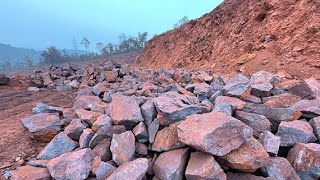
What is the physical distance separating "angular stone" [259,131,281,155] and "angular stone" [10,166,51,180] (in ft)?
7.00

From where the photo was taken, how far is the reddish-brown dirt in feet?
19.8

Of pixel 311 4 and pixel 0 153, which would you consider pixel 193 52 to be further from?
pixel 0 153

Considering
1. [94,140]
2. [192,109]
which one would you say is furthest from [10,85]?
[192,109]

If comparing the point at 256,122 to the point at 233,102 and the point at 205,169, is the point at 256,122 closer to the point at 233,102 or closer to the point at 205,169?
the point at 233,102

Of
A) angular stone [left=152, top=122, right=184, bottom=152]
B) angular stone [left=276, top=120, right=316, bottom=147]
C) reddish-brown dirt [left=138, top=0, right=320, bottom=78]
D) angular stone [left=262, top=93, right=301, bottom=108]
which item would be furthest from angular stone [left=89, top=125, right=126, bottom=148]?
reddish-brown dirt [left=138, top=0, right=320, bottom=78]

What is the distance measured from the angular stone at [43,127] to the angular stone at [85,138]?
624 mm

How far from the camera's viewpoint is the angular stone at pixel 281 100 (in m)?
3.45

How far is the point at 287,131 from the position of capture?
9.28ft

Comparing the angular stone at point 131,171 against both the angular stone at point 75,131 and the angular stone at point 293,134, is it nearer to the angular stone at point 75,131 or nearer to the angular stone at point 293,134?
the angular stone at point 75,131

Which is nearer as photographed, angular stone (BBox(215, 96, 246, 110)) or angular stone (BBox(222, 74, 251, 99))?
angular stone (BBox(215, 96, 246, 110))

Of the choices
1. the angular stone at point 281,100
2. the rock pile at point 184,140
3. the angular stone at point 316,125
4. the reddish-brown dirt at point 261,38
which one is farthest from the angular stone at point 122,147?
the reddish-brown dirt at point 261,38

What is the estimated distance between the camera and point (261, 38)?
757cm

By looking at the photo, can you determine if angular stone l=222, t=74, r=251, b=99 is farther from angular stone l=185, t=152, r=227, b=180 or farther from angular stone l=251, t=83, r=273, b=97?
angular stone l=185, t=152, r=227, b=180

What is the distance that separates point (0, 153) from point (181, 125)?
222 cm
